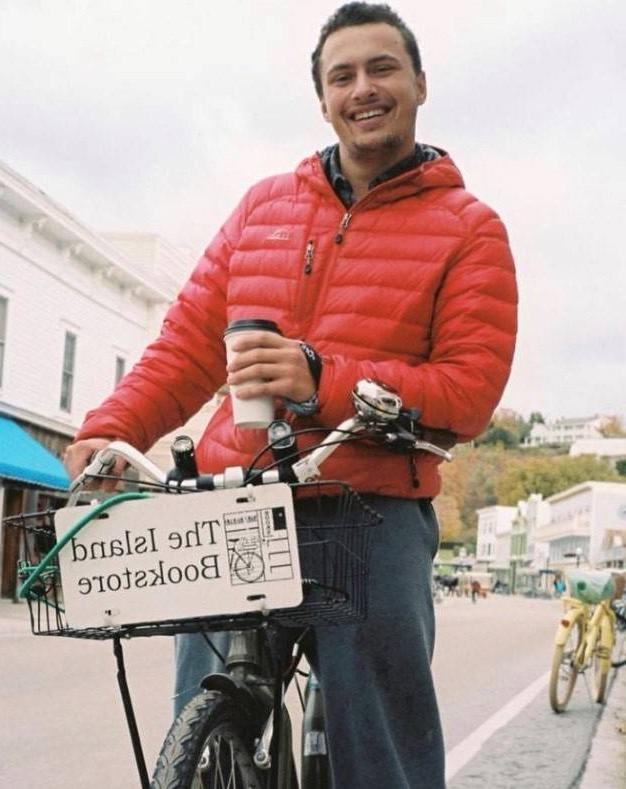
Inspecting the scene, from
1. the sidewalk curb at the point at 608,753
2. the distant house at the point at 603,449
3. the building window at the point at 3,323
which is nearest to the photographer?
the sidewalk curb at the point at 608,753

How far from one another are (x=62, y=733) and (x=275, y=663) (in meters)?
5.70

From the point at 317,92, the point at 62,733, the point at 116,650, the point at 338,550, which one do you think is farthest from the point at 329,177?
the point at 62,733

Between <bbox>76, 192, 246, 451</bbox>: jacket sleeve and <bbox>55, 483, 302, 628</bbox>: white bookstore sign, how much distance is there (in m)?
0.65

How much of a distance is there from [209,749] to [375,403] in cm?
72

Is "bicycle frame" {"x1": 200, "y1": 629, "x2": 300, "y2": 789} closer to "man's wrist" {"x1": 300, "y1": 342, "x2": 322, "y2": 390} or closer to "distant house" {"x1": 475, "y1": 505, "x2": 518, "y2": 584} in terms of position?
"man's wrist" {"x1": 300, "y1": 342, "x2": 322, "y2": 390}

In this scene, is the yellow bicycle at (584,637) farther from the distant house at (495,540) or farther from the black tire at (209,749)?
the distant house at (495,540)

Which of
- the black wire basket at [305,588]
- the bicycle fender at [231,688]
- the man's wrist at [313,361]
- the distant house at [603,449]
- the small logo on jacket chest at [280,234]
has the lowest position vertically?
the bicycle fender at [231,688]

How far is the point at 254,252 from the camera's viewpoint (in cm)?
306

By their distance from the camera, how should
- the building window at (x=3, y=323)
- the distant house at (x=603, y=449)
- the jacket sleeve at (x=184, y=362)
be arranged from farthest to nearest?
1. the distant house at (x=603, y=449)
2. the building window at (x=3, y=323)
3. the jacket sleeve at (x=184, y=362)

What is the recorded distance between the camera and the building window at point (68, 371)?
1122 inches

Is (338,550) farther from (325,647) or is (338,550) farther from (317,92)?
(317,92)

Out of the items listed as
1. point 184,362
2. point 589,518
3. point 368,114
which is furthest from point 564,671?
point 589,518

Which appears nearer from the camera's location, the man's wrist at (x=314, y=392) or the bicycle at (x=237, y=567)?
the bicycle at (x=237, y=567)

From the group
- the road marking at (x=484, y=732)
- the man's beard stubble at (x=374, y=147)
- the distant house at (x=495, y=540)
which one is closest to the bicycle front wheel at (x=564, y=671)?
the road marking at (x=484, y=732)
